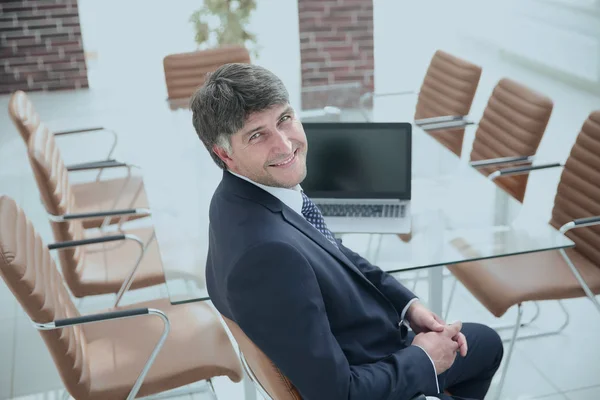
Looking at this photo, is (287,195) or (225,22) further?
(225,22)

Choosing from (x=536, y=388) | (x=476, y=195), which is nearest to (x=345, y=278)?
(x=476, y=195)

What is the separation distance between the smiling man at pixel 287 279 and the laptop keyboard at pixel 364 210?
2.22ft

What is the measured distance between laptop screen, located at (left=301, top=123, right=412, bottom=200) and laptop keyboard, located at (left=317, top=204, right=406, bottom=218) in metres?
0.04

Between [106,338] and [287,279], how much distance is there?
1.16 m

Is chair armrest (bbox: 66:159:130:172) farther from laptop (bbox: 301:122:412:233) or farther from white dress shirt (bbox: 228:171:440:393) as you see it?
white dress shirt (bbox: 228:171:440:393)

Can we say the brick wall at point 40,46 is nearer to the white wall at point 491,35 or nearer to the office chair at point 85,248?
the white wall at point 491,35

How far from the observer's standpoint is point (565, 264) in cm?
310

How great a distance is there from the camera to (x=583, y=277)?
2969 mm

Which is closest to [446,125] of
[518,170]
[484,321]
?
[518,170]

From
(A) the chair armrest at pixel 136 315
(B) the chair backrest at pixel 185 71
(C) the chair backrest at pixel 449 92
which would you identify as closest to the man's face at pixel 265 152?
(A) the chair armrest at pixel 136 315

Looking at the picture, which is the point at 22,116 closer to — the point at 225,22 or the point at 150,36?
the point at 225,22

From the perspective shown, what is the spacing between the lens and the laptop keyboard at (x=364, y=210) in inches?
113

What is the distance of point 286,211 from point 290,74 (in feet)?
18.7

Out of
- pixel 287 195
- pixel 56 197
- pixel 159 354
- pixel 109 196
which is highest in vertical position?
pixel 287 195
